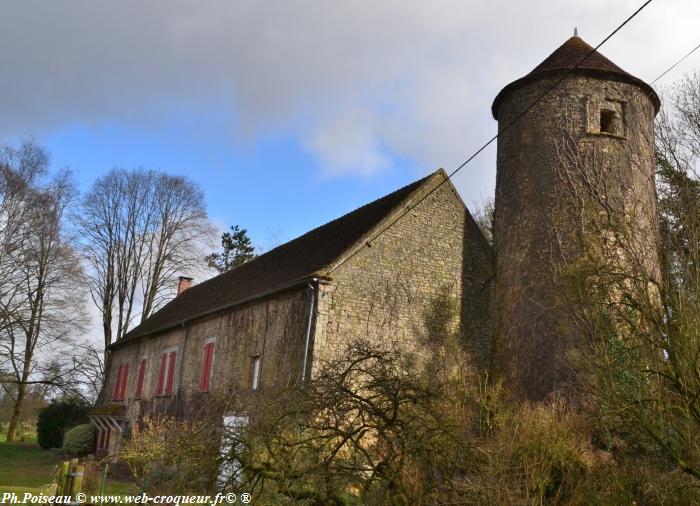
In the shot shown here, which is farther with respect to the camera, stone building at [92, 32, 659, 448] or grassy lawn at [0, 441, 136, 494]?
grassy lawn at [0, 441, 136, 494]

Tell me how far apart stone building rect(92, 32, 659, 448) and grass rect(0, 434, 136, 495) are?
Answer: 360 cm

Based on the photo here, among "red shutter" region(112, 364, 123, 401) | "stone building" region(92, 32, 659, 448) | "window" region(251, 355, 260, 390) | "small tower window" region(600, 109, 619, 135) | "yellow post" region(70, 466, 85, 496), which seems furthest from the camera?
"red shutter" region(112, 364, 123, 401)

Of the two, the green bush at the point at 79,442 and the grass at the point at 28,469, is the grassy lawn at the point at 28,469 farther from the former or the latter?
the green bush at the point at 79,442

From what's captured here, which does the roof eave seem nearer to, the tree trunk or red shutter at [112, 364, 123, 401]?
red shutter at [112, 364, 123, 401]

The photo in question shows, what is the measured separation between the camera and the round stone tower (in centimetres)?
1638

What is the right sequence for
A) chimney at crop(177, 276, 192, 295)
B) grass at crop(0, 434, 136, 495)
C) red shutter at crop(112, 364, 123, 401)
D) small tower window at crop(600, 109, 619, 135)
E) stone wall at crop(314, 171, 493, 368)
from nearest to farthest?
stone wall at crop(314, 171, 493, 368) < grass at crop(0, 434, 136, 495) < small tower window at crop(600, 109, 619, 135) < red shutter at crop(112, 364, 123, 401) < chimney at crop(177, 276, 192, 295)

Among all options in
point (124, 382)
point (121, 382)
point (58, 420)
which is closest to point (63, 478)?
point (124, 382)

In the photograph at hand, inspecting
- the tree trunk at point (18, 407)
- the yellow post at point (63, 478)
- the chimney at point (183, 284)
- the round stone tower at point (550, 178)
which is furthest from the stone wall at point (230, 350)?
the tree trunk at point (18, 407)

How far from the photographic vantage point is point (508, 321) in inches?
687

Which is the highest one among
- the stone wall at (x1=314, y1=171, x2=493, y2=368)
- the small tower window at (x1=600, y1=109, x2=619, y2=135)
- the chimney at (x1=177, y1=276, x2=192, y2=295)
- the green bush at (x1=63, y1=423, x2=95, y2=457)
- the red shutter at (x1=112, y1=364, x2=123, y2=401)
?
the small tower window at (x1=600, y1=109, x2=619, y2=135)

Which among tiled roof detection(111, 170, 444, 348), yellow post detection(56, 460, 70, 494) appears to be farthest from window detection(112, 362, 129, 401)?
yellow post detection(56, 460, 70, 494)

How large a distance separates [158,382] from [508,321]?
1279cm

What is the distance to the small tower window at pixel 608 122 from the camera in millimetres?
17750

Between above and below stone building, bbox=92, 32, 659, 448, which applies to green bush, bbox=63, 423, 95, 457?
below
